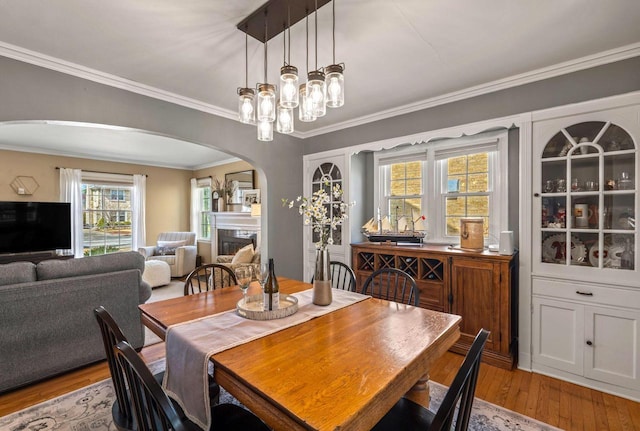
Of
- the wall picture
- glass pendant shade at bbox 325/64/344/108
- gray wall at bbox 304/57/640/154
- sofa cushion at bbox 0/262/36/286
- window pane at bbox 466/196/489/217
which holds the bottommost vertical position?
sofa cushion at bbox 0/262/36/286

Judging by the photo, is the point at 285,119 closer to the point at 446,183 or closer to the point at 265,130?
the point at 265,130

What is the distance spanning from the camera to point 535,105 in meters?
2.59

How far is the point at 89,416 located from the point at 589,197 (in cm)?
392

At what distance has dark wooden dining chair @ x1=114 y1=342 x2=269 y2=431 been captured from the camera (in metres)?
0.84

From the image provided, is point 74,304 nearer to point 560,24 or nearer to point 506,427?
point 506,427

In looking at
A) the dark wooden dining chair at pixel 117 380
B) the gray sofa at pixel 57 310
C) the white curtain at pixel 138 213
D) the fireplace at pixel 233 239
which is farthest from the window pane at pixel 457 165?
the white curtain at pixel 138 213

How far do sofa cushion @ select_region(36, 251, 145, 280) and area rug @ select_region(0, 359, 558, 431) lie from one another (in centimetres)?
94

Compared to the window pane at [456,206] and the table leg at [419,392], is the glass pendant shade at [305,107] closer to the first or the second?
the table leg at [419,392]

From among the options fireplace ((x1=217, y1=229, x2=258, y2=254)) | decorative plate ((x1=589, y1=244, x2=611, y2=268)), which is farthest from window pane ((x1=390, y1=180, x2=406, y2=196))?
fireplace ((x1=217, y1=229, x2=258, y2=254))

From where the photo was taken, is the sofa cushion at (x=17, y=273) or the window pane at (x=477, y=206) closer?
the sofa cushion at (x=17, y=273)

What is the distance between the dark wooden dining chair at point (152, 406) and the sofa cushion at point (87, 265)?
7.02 feet

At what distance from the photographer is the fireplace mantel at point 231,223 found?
577 cm

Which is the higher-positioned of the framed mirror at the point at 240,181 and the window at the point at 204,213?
the framed mirror at the point at 240,181

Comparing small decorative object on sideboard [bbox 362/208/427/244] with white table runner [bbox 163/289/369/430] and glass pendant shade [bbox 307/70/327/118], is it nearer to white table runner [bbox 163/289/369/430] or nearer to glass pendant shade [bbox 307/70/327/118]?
white table runner [bbox 163/289/369/430]
